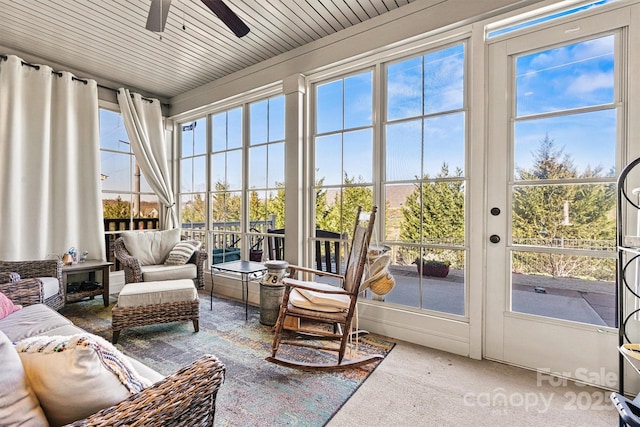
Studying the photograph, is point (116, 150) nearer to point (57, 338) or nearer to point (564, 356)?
point (57, 338)

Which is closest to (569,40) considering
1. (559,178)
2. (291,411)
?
(559,178)

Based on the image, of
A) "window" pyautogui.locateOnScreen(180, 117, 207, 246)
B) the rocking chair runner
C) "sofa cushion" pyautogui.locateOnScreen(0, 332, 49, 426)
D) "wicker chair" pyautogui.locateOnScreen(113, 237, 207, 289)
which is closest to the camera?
"sofa cushion" pyautogui.locateOnScreen(0, 332, 49, 426)

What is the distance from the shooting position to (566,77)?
2.11 metres

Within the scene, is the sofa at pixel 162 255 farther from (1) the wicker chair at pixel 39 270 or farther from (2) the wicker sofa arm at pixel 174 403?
(2) the wicker sofa arm at pixel 174 403

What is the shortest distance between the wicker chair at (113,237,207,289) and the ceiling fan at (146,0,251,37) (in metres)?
2.34

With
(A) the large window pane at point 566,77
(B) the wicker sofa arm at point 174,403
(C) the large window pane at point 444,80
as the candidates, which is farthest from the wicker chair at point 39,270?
(A) the large window pane at point 566,77

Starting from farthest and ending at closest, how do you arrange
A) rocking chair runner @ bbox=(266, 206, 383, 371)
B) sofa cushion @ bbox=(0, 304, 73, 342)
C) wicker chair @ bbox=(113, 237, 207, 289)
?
wicker chair @ bbox=(113, 237, 207, 289)
rocking chair runner @ bbox=(266, 206, 383, 371)
sofa cushion @ bbox=(0, 304, 73, 342)

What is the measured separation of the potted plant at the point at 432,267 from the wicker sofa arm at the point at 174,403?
6.67 ft

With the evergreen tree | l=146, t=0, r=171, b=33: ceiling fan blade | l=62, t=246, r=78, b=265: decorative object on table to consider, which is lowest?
l=62, t=246, r=78, b=265: decorative object on table

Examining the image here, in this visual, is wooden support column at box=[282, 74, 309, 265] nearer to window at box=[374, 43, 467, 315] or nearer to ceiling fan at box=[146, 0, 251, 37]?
window at box=[374, 43, 467, 315]

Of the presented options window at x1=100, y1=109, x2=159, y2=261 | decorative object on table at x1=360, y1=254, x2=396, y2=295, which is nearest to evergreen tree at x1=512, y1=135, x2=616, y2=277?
decorative object on table at x1=360, y1=254, x2=396, y2=295

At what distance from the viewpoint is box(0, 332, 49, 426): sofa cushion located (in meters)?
0.69

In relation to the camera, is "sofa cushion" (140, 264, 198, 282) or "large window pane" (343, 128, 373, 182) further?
"sofa cushion" (140, 264, 198, 282)

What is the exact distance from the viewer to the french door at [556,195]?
1977 millimetres
